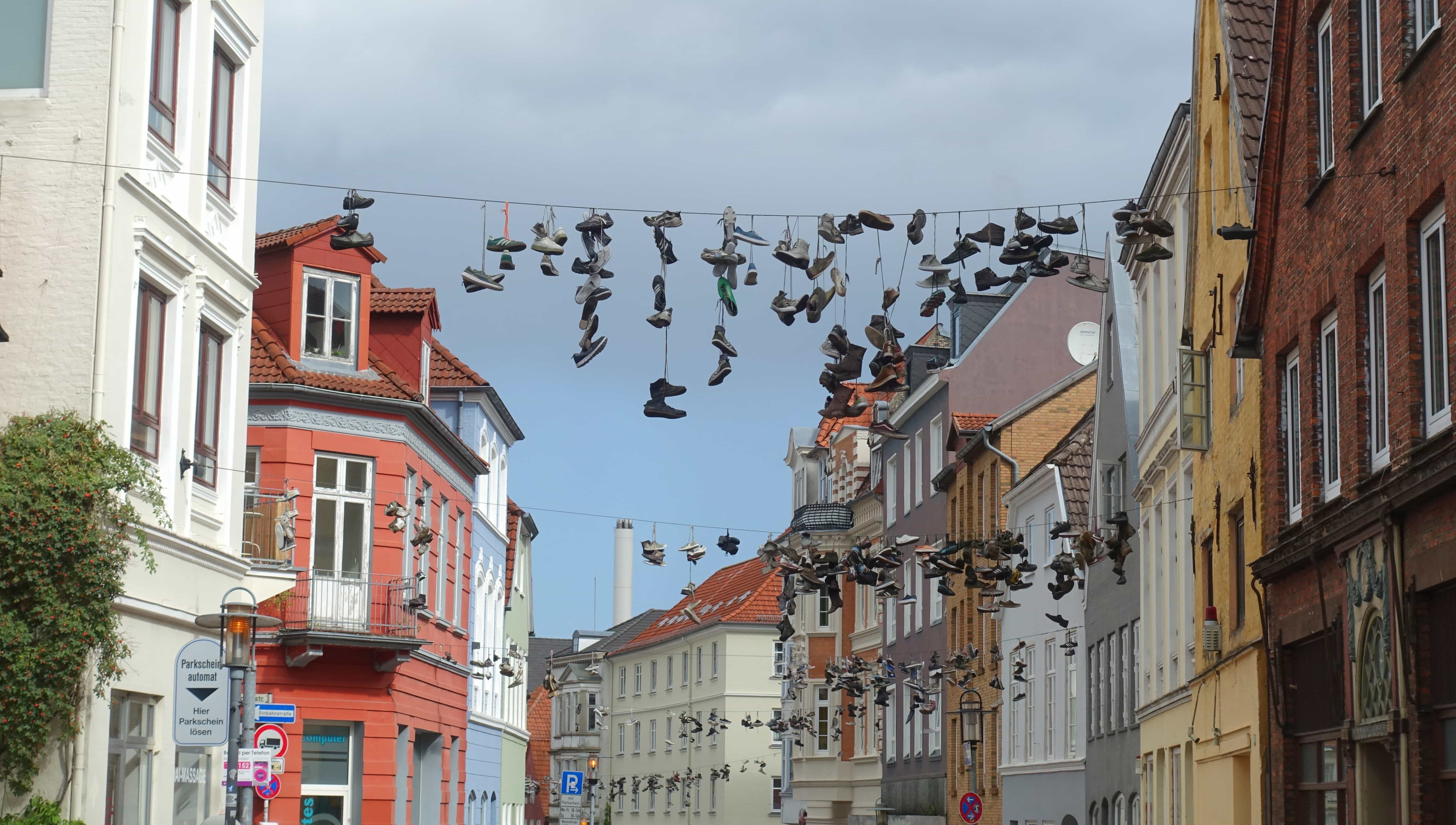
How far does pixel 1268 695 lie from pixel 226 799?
10.6 m

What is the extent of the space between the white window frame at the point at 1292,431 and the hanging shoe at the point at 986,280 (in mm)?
4085

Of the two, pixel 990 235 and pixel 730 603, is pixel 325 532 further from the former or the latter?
pixel 730 603

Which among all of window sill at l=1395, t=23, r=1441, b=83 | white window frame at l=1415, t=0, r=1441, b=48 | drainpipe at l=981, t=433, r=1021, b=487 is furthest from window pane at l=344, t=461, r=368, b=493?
white window frame at l=1415, t=0, r=1441, b=48

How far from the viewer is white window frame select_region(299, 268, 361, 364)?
29859 mm

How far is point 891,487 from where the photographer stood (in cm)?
5628

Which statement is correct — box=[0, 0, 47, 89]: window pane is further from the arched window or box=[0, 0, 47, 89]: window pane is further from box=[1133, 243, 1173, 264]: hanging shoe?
the arched window

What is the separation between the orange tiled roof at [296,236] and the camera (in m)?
29.3

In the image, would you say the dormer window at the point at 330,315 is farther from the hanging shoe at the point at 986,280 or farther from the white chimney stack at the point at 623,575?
the white chimney stack at the point at 623,575

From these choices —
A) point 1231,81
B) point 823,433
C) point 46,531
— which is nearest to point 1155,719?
point 1231,81

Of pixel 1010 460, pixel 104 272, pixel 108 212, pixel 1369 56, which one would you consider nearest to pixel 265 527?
pixel 104 272

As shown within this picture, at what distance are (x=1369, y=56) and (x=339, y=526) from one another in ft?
64.3

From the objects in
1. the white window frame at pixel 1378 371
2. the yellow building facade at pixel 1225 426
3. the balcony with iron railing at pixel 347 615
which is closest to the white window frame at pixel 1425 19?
the white window frame at pixel 1378 371

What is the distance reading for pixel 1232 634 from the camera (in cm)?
2073

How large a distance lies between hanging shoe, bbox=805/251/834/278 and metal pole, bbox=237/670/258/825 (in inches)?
257
